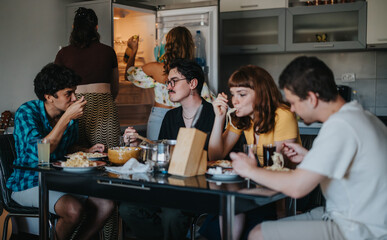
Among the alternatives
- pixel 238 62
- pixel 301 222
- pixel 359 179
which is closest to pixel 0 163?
pixel 301 222

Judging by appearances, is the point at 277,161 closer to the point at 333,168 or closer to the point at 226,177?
the point at 226,177

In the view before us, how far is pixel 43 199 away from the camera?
1.93 meters

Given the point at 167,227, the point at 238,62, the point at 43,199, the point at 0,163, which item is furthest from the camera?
the point at 238,62

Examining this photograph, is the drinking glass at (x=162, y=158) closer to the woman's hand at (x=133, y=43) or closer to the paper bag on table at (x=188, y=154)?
the paper bag on table at (x=188, y=154)

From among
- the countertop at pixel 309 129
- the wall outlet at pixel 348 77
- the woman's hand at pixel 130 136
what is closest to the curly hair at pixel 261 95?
the woman's hand at pixel 130 136

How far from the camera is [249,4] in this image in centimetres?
433

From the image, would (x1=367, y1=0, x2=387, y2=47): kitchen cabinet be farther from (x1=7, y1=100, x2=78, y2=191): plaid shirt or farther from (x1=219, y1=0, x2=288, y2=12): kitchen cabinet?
(x1=7, y1=100, x2=78, y2=191): plaid shirt

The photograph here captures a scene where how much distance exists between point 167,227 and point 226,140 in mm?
521

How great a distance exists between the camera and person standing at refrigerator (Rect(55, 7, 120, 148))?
2.96 meters

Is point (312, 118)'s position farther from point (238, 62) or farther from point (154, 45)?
point (238, 62)

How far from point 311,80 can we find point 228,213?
51cm

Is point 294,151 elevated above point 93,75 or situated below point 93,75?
below

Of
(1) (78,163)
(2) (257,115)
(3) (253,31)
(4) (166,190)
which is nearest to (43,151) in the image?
(1) (78,163)

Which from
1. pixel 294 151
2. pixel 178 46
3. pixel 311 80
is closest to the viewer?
pixel 311 80
